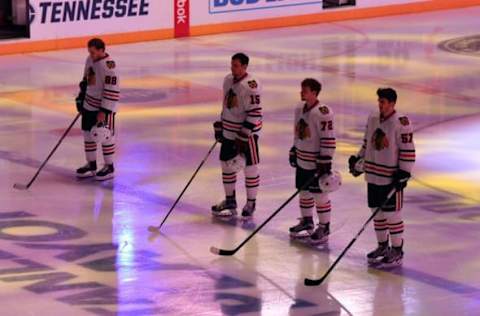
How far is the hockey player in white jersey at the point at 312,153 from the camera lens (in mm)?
11305

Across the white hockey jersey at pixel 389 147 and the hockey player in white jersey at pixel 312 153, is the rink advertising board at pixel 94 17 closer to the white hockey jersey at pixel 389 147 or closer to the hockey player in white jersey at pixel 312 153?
the hockey player in white jersey at pixel 312 153

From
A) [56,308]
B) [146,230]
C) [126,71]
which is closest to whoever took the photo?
[56,308]

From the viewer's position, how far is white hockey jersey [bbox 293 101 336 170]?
11305 millimetres

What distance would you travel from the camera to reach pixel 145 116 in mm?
17297

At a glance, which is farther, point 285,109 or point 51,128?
point 285,109

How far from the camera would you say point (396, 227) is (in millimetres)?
11000

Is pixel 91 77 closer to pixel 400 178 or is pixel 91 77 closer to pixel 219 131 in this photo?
pixel 219 131

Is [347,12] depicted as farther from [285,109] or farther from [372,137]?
[372,137]

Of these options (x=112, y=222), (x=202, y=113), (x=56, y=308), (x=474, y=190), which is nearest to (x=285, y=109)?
(x=202, y=113)

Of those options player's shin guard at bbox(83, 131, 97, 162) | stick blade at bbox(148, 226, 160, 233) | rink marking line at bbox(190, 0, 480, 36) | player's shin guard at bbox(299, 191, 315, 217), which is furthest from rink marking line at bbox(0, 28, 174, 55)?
player's shin guard at bbox(299, 191, 315, 217)

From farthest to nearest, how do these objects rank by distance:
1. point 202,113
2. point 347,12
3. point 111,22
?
point 347,12
point 111,22
point 202,113

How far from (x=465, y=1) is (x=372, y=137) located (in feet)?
57.0

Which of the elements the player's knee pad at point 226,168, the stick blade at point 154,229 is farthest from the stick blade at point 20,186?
the player's knee pad at point 226,168

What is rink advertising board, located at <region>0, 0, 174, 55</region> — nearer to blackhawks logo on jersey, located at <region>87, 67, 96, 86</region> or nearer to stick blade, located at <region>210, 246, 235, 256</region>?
blackhawks logo on jersey, located at <region>87, 67, 96, 86</region>
